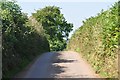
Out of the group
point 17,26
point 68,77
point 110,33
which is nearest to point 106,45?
point 110,33

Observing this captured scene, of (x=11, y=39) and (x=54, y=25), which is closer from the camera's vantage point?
(x=11, y=39)

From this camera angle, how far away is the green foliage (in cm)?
7438

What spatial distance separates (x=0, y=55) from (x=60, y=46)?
56.7 m

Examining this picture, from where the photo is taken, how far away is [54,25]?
77.4 m

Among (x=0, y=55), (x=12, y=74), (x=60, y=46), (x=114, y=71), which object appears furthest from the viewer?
(x=60, y=46)

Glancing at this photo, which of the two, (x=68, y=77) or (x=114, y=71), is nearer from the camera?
(x=114, y=71)

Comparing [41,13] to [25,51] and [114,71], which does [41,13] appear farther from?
[114,71]

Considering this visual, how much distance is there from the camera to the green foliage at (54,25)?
244ft

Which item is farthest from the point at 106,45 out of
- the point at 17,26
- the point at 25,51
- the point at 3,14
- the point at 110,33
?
the point at 25,51

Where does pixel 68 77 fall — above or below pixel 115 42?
below

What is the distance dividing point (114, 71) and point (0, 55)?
221 inches

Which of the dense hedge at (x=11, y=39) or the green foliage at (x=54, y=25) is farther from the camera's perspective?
the green foliage at (x=54, y=25)

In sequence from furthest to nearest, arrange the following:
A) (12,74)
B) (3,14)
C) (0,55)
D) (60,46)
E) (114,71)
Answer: (60,46) → (3,14) → (12,74) → (0,55) → (114,71)

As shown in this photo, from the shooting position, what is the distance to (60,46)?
74625 millimetres
